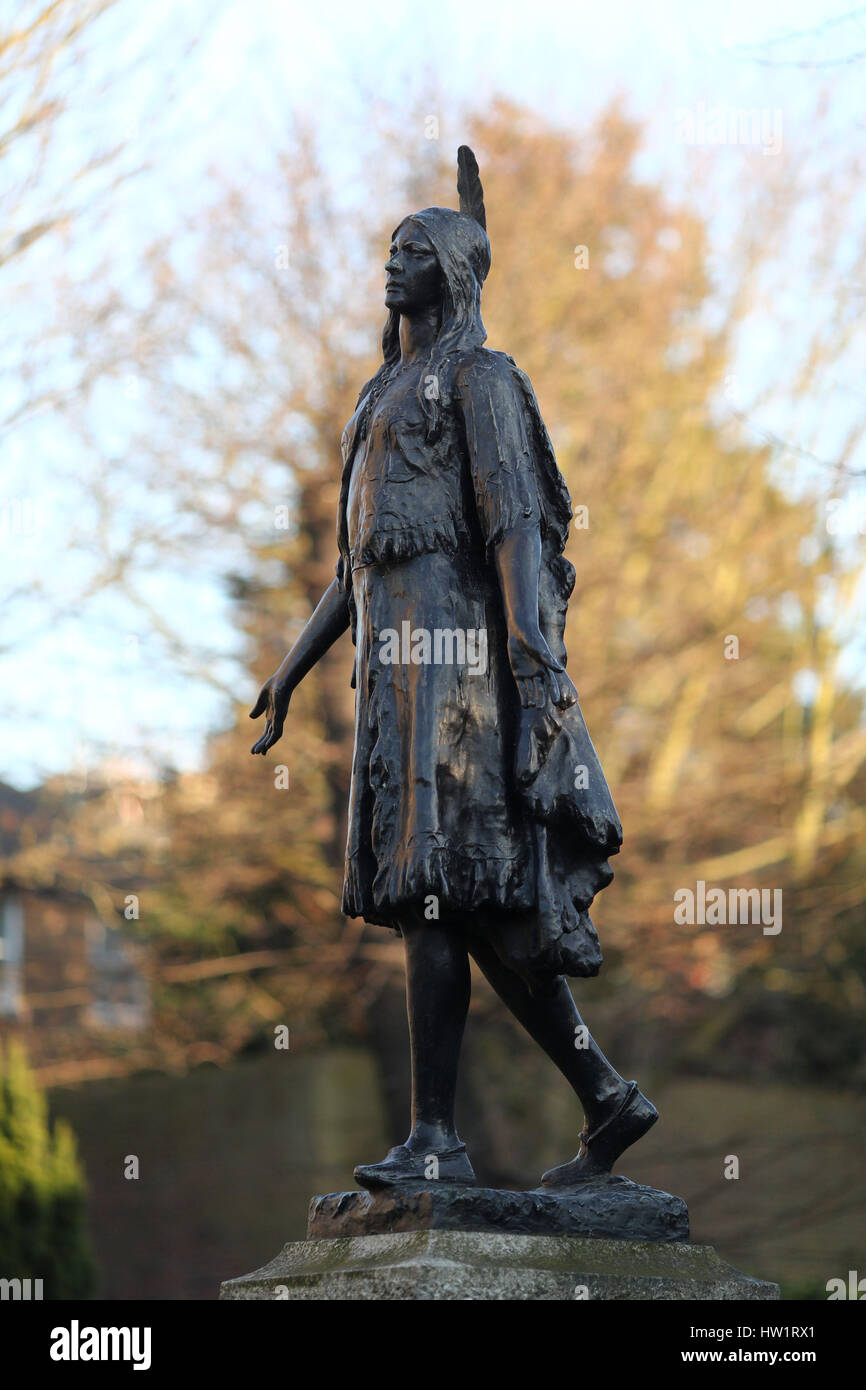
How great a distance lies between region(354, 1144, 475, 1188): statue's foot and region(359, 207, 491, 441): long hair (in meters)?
2.16

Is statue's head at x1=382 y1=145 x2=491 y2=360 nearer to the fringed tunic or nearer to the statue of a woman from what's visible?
the statue of a woman

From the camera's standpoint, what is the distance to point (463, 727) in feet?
16.4

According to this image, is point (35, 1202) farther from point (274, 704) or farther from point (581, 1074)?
point (581, 1074)

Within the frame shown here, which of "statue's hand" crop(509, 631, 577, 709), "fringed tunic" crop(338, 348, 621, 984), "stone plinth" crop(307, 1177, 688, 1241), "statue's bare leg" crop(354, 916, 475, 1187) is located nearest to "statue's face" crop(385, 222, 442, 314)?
"fringed tunic" crop(338, 348, 621, 984)

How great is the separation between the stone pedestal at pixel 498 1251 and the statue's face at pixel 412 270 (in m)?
2.62

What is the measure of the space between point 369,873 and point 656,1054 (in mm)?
12965

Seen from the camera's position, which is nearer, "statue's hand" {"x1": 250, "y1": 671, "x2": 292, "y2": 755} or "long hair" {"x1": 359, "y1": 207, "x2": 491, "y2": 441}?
"long hair" {"x1": 359, "y1": 207, "x2": 491, "y2": 441}

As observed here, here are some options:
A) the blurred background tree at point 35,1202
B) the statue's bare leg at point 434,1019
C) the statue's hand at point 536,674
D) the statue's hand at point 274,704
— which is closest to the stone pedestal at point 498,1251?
the statue's bare leg at point 434,1019

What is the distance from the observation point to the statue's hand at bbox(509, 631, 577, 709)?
193 inches

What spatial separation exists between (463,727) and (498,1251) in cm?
144
